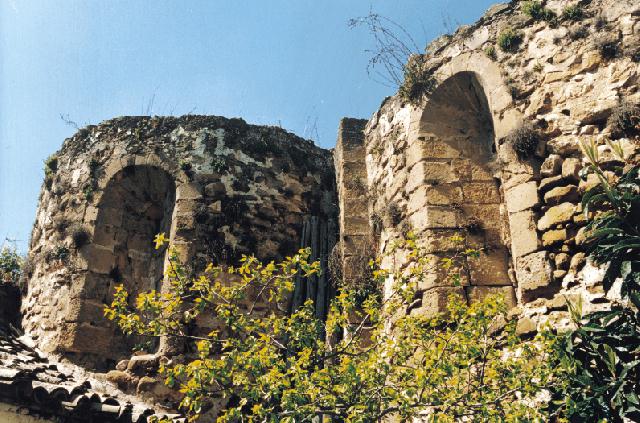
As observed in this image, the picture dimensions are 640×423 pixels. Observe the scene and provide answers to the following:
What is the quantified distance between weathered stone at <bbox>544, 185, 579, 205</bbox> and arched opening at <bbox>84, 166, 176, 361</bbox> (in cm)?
561

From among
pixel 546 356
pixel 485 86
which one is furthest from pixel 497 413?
pixel 485 86

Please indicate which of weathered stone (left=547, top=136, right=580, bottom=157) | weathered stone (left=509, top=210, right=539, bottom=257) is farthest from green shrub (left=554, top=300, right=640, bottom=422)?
weathered stone (left=547, top=136, right=580, bottom=157)

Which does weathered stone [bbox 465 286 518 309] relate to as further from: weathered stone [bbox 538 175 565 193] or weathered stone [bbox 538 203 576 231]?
weathered stone [bbox 538 175 565 193]

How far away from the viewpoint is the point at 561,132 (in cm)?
639

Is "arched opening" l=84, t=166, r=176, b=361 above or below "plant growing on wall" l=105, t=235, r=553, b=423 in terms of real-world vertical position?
above

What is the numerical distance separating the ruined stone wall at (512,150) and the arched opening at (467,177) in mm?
12

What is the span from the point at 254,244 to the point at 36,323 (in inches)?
127

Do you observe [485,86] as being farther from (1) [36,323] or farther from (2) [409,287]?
(1) [36,323]

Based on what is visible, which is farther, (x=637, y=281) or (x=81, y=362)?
(x=81, y=362)

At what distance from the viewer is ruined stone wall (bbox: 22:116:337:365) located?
9.07 meters

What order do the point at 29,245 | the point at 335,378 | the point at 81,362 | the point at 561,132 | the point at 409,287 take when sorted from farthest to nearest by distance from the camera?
1. the point at 29,245
2. the point at 81,362
3. the point at 561,132
4. the point at 409,287
5. the point at 335,378

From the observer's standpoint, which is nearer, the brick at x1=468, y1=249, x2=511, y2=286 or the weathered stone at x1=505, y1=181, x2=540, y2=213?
the weathered stone at x1=505, y1=181, x2=540, y2=213

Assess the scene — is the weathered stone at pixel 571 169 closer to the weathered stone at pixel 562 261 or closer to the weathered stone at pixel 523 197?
the weathered stone at pixel 523 197

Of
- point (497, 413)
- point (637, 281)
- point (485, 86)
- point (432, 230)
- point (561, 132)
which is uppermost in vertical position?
point (485, 86)
